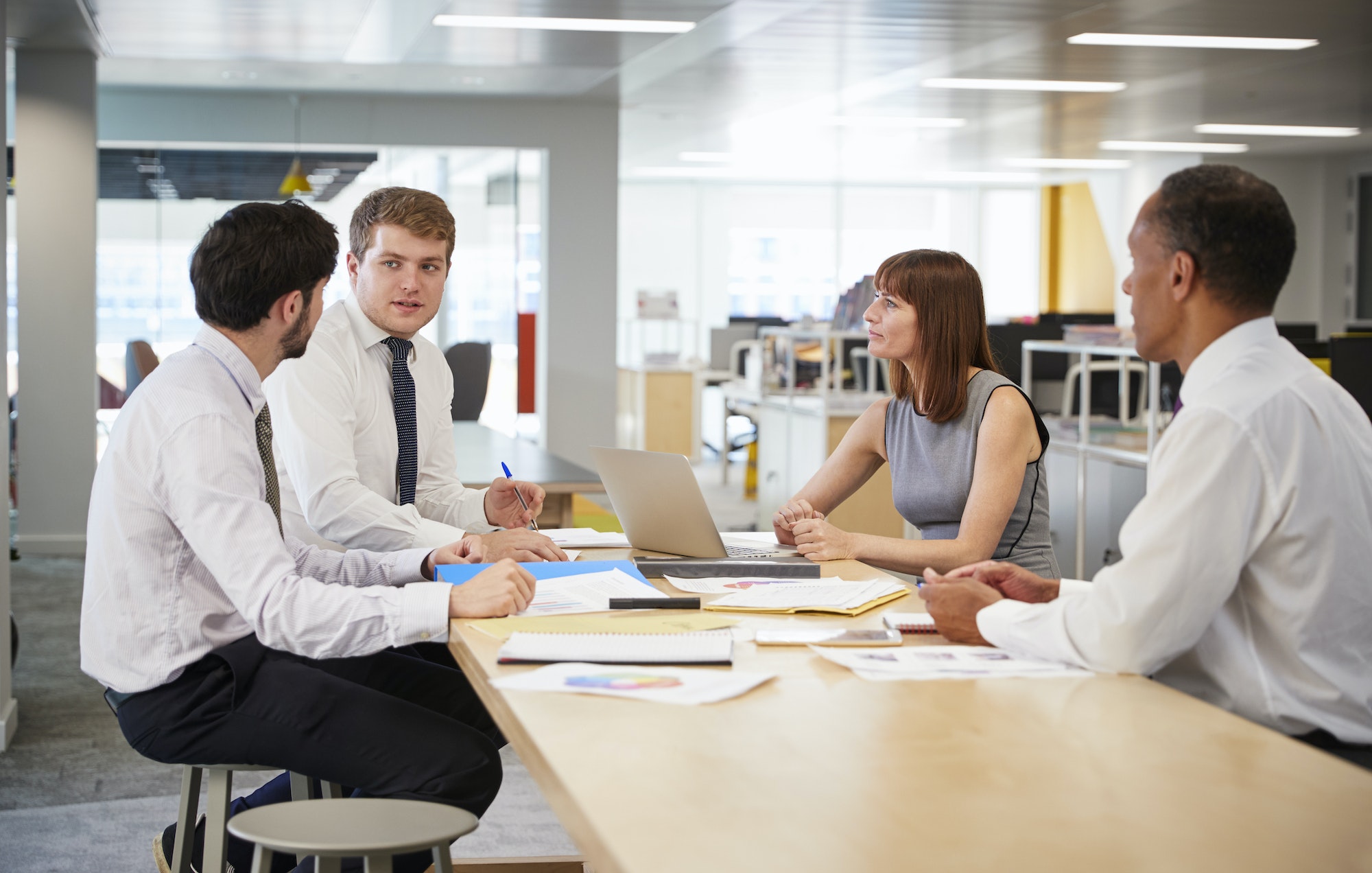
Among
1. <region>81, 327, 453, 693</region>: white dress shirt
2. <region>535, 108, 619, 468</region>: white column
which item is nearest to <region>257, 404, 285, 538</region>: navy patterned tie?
<region>81, 327, 453, 693</region>: white dress shirt

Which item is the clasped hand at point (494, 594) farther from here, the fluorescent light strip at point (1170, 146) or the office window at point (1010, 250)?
the office window at point (1010, 250)

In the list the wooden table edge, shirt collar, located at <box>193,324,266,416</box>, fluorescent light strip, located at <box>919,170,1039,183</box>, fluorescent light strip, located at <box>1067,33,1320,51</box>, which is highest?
fluorescent light strip, located at <box>919,170,1039,183</box>

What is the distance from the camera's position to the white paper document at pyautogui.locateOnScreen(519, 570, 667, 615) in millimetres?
1904

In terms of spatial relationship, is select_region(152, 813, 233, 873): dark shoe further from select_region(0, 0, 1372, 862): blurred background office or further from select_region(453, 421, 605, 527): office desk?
select_region(0, 0, 1372, 862): blurred background office

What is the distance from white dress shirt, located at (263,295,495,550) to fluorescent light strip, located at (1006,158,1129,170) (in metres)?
11.0

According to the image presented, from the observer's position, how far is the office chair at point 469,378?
7.09m

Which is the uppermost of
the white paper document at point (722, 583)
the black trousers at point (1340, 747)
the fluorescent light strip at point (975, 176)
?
the fluorescent light strip at point (975, 176)

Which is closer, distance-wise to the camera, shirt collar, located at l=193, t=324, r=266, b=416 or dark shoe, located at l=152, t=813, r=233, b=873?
shirt collar, located at l=193, t=324, r=266, b=416

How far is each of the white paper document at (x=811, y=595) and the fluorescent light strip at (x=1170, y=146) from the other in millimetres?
10173

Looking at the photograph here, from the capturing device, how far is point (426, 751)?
6.29ft

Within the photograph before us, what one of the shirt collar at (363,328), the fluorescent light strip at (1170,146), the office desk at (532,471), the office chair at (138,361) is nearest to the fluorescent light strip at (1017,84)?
the fluorescent light strip at (1170,146)

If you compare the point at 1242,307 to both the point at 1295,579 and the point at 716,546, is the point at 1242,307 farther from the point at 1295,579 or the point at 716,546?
the point at 716,546

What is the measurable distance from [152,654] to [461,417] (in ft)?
17.5

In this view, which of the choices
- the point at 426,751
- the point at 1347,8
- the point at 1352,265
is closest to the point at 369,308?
the point at 426,751
